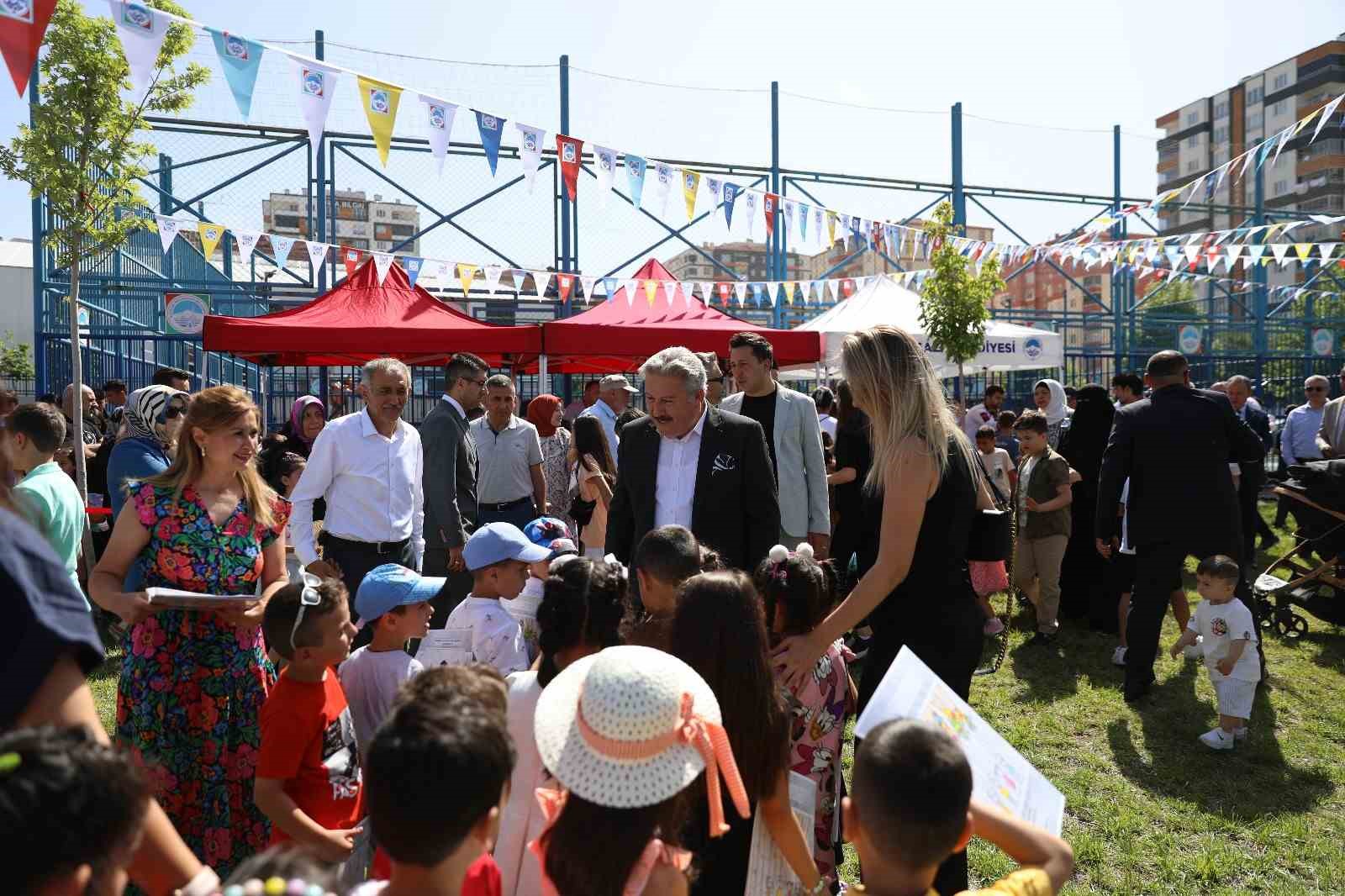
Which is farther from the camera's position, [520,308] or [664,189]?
[520,308]

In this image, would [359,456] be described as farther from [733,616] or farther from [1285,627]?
[1285,627]

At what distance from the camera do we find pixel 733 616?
2082mm

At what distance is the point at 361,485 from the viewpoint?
4.21 m

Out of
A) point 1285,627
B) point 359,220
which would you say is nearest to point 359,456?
point 1285,627

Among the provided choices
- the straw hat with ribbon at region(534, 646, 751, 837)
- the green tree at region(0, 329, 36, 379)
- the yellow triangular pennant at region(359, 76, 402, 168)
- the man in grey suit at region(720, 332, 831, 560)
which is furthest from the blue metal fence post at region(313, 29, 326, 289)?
the green tree at region(0, 329, 36, 379)

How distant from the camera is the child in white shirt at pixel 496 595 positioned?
10.2ft

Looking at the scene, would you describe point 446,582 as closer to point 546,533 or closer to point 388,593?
point 546,533

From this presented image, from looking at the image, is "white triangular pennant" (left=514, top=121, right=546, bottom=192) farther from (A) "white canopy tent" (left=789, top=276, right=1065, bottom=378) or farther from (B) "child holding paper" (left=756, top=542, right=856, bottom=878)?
(B) "child holding paper" (left=756, top=542, right=856, bottom=878)

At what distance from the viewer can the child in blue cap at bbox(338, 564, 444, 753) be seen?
2.81m

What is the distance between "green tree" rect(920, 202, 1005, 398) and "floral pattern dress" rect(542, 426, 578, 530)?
518 cm

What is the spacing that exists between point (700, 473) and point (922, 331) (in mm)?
8020

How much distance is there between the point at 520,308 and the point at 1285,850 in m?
13.3

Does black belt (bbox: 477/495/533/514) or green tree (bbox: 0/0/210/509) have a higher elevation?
green tree (bbox: 0/0/210/509)

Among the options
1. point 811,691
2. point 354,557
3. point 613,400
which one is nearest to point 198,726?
point 354,557
